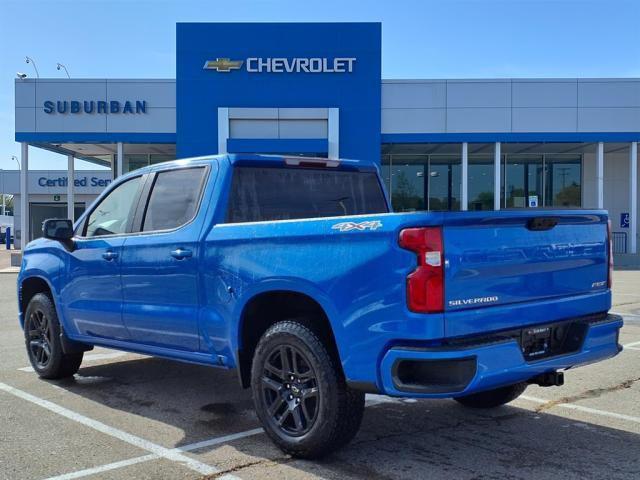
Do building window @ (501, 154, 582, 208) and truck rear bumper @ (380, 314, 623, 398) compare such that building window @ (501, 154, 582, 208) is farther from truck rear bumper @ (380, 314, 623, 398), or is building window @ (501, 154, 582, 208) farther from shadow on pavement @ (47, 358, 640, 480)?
truck rear bumper @ (380, 314, 623, 398)

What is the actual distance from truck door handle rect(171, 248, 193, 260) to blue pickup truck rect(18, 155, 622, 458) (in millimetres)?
32

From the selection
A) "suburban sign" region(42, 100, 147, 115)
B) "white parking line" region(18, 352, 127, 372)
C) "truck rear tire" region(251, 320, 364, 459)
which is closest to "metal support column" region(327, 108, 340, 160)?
"suburban sign" region(42, 100, 147, 115)

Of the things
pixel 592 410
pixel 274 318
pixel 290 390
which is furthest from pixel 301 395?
pixel 592 410

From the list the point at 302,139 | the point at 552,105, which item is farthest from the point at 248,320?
the point at 552,105

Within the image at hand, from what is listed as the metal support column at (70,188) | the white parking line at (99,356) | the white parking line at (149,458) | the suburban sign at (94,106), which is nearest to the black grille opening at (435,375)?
the white parking line at (149,458)

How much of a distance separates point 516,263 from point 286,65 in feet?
71.6

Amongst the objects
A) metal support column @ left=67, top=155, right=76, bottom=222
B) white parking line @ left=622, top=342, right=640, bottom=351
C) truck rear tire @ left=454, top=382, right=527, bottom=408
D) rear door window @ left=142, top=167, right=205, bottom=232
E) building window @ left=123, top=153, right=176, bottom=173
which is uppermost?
building window @ left=123, top=153, right=176, bottom=173

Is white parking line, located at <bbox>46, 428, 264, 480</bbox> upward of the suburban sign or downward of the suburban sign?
downward

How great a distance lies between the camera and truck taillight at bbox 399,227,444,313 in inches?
139

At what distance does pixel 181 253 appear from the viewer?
4.90 meters

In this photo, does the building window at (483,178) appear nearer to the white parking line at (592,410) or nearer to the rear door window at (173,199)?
the white parking line at (592,410)

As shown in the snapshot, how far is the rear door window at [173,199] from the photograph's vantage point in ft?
16.9

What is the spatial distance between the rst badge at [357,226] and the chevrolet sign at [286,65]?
21643 mm

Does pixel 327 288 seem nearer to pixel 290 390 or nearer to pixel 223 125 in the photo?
pixel 290 390
